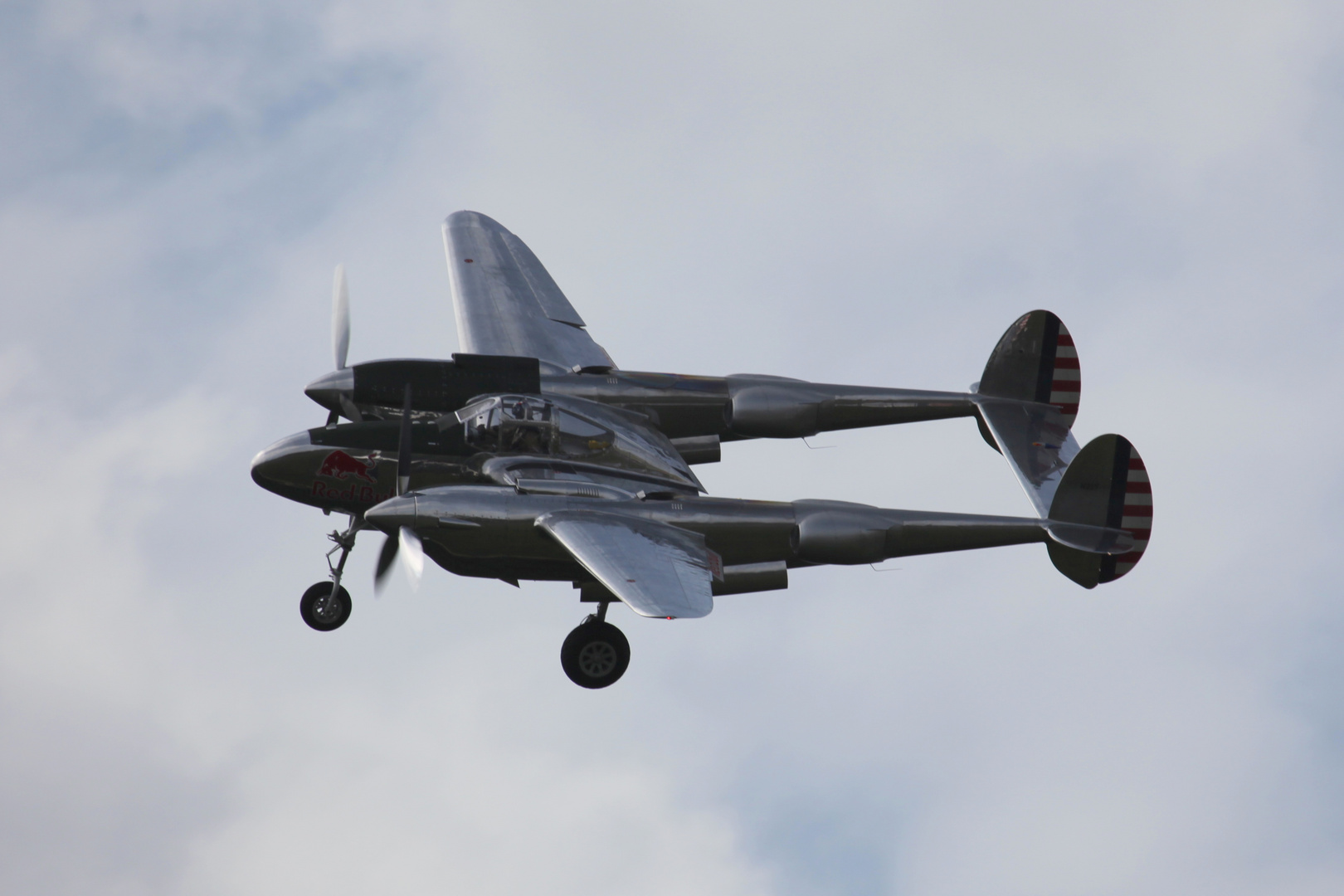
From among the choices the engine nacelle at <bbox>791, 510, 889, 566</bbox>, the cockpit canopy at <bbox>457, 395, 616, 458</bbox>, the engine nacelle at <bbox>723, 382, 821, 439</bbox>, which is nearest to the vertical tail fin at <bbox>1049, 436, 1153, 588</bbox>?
the engine nacelle at <bbox>791, 510, 889, 566</bbox>

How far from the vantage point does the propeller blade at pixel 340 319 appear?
29766 millimetres

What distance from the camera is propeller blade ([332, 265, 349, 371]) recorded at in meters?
29.8

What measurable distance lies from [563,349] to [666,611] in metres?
10.3

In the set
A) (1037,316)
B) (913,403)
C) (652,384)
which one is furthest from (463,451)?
(1037,316)

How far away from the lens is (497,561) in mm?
24469

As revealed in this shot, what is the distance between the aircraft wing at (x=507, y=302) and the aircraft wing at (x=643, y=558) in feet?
19.9

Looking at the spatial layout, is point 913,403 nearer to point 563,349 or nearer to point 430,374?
point 563,349

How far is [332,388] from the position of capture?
28.7 meters

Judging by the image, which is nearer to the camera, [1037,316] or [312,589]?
[312,589]

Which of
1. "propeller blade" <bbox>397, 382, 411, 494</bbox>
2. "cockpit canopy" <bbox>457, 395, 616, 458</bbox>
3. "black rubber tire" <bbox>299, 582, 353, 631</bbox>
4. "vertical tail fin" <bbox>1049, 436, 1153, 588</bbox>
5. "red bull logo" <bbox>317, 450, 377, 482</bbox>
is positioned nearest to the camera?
"propeller blade" <bbox>397, 382, 411, 494</bbox>

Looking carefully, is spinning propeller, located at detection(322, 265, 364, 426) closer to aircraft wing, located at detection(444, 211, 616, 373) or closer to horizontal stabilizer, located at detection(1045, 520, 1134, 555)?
aircraft wing, located at detection(444, 211, 616, 373)

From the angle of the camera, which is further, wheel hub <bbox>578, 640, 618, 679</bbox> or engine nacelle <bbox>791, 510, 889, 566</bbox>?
wheel hub <bbox>578, 640, 618, 679</bbox>

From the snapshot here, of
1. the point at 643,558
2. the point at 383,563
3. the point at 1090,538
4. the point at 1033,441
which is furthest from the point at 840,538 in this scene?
the point at 1033,441

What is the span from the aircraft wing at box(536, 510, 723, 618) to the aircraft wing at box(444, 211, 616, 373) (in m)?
6.05
